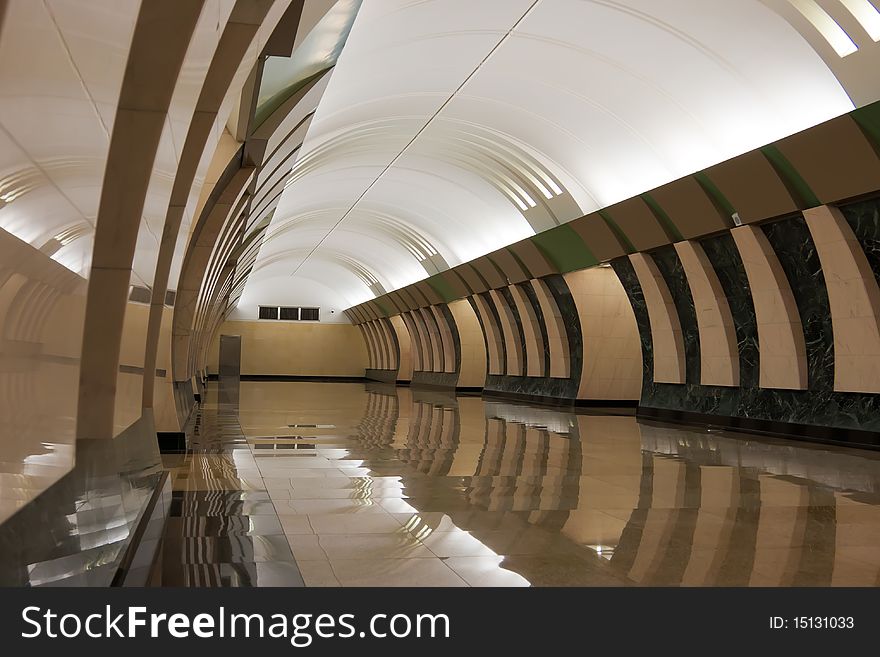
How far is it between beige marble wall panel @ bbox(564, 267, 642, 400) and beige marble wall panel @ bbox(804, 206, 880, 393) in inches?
399

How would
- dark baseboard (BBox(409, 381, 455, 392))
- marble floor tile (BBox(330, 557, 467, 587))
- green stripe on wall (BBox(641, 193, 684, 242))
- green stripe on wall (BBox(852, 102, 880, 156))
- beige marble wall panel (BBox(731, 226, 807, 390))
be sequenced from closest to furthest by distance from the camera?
marble floor tile (BBox(330, 557, 467, 587)) → green stripe on wall (BBox(852, 102, 880, 156)) → beige marble wall panel (BBox(731, 226, 807, 390)) → green stripe on wall (BBox(641, 193, 684, 242)) → dark baseboard (BBox(409, 381, 455, 392))

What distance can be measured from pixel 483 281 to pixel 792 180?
16.2m

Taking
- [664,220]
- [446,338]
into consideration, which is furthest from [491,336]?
[664,220]

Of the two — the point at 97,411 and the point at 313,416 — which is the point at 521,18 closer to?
the point at 313,416

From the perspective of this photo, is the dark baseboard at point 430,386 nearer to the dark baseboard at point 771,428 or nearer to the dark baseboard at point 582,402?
the dark baseboard at point 582,402

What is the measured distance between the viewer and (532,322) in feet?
88.0

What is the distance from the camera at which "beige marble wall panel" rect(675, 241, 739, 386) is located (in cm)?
1669

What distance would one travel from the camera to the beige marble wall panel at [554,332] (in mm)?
24734

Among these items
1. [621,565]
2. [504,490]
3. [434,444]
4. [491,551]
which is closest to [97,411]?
[491,551]

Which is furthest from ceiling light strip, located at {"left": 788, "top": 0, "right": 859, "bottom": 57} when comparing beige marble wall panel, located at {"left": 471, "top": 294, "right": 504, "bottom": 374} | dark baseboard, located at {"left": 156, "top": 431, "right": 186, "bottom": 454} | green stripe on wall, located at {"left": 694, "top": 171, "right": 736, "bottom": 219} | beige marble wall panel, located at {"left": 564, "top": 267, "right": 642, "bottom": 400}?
beige marble wall panel, located at {"left": 471, "top": 294, "right": 504, "bottom": 374}

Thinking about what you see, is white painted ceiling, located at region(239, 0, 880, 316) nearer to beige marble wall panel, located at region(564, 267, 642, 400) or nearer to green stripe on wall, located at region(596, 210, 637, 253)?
green stripe on wall, located at region(596, 210, 637, 253)

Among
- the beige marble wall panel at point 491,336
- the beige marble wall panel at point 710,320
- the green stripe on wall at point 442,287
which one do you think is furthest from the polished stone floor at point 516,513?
the green stripe on wall at point 442,287

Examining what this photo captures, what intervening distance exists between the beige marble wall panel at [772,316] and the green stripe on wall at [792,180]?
1575mm

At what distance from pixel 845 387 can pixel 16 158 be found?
13045 mm
